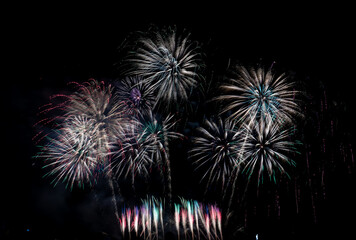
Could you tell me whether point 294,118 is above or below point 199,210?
above

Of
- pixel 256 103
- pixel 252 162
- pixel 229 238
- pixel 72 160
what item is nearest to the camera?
pixel 256 103

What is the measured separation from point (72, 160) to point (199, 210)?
1167cm

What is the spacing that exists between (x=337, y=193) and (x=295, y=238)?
7.34 m

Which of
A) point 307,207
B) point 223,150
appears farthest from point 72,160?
point 307,207

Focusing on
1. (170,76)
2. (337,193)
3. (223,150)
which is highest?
(170,76)

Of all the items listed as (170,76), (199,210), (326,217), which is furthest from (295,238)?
(170,76)

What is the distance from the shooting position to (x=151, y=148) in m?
13.2

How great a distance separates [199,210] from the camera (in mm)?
18344

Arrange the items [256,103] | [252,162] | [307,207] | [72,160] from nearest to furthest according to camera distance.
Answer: [256,103], [252,162], [72,160], [307,207]

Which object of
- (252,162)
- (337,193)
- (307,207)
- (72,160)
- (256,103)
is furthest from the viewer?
(307,207)

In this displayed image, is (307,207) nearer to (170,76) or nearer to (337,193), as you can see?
(337,193)

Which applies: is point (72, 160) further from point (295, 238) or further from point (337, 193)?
point (295, 238)

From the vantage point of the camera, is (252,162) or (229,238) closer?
(252,162)

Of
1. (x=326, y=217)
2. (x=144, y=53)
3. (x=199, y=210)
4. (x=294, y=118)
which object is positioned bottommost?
(x=326, y=217)
